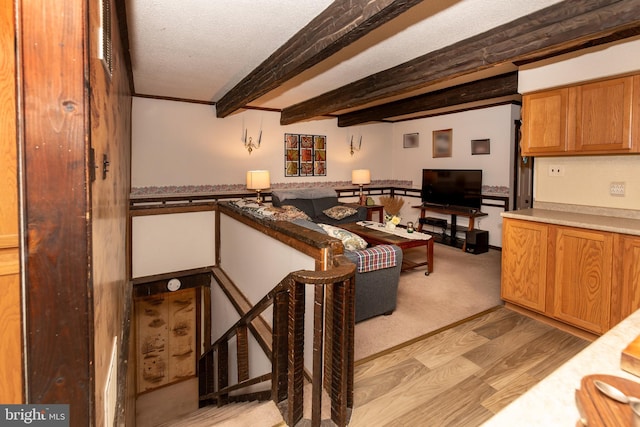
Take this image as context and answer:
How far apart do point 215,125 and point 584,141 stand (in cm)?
496

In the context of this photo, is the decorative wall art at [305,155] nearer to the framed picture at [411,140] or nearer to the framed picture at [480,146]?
the framed picture at [411,140]

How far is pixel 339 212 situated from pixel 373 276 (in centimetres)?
292

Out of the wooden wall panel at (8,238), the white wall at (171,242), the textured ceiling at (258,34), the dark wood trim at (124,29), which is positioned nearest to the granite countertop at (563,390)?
the wooden wall panel at (8,238)

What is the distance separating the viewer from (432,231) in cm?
675

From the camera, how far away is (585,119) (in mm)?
2879

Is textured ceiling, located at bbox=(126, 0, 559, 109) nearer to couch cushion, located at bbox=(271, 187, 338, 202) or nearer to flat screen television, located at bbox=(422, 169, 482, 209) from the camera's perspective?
couch cushion, located at bbox=(271, 187, 338, 202)

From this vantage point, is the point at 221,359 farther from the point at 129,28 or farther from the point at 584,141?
the point at 584,141

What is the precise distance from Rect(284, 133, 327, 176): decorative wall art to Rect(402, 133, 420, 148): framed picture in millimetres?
1814

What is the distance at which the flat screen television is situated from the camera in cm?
577

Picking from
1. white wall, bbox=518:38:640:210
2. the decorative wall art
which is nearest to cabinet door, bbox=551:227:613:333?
white wall, bbox=518:38:640:210

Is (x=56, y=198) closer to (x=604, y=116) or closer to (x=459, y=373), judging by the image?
(x=459, y=373)

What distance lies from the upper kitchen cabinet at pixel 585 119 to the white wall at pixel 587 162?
0.33 ft

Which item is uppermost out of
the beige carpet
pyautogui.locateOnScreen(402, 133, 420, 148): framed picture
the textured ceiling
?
the textured ceiling

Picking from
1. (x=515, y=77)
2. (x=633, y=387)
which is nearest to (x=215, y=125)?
(x=515, y=77)
